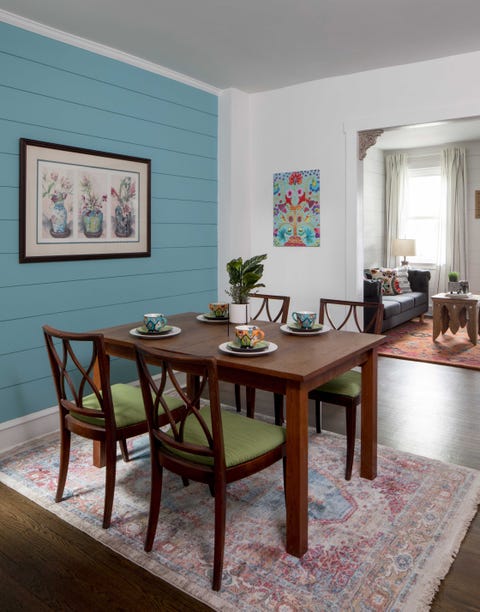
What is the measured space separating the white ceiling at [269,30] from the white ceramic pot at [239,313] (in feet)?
5.62

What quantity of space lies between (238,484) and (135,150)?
8.17 feet

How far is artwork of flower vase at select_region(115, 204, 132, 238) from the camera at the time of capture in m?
3.65

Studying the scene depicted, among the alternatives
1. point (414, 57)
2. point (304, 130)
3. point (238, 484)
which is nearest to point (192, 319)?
point (238, 484)

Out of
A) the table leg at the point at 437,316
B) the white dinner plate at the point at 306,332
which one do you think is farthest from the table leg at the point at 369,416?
the table leg at the point at 437,316

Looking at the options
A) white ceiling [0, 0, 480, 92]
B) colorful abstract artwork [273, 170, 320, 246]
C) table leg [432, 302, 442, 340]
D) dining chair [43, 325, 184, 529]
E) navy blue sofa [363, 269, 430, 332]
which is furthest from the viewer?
table leg [432, 302, 442, 340]

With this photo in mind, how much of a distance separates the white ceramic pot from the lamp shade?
5.71 metres

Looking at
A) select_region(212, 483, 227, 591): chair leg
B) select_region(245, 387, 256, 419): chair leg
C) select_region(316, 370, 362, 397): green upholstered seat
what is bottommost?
select_region(212, 483, 227, 591): chair leg

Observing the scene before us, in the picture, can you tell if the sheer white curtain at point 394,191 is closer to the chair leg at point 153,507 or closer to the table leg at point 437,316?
the table leg at point 437,316

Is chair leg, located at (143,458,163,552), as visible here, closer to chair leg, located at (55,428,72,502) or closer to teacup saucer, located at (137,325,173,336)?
chair leg, located at (55,428,72,502)

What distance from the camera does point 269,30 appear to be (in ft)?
10.6

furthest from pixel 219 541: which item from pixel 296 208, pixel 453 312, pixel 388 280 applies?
pixel 388 280

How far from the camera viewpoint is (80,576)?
6.28 feet

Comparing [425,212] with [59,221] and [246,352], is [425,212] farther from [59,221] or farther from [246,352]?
[246,352]

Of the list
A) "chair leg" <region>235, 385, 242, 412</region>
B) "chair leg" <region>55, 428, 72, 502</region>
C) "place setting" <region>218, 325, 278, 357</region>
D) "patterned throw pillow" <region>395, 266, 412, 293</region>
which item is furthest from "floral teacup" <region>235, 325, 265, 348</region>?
"patterned throw pillow" <region>395, 266, 412, 293</region>
